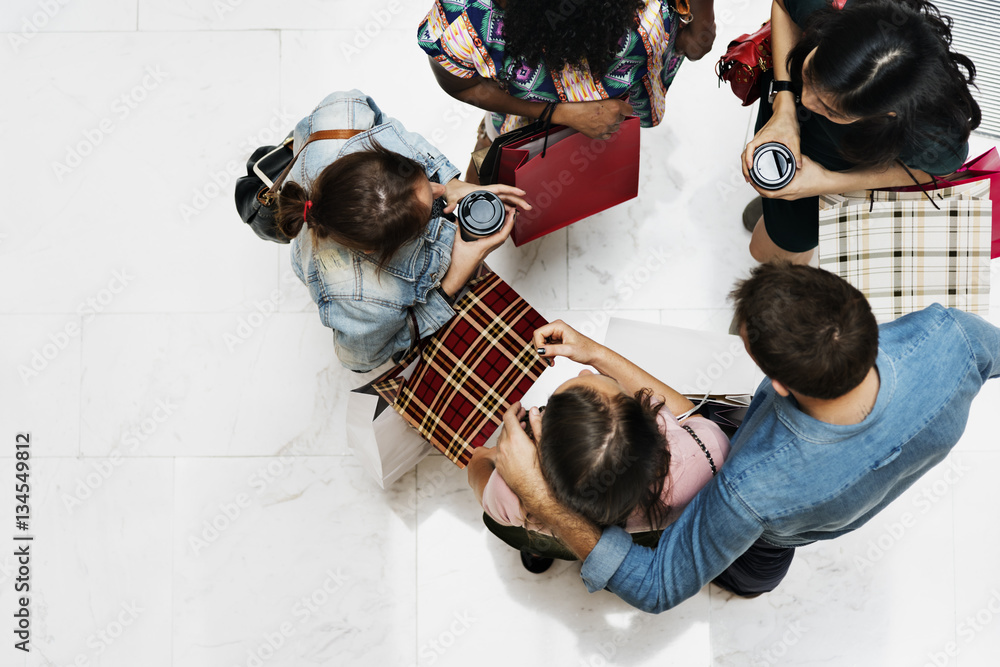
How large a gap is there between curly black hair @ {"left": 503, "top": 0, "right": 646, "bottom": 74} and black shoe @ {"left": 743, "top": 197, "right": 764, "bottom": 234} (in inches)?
41.6

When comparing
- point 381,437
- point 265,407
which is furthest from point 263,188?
point 265,407

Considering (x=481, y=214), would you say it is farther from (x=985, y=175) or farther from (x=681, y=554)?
(x=985, y=175)

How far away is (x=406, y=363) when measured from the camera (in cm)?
189

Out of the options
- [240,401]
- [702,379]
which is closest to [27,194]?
[240,401]

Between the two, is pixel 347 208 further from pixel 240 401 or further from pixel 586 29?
pixel 240 401

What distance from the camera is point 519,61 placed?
1.78m
